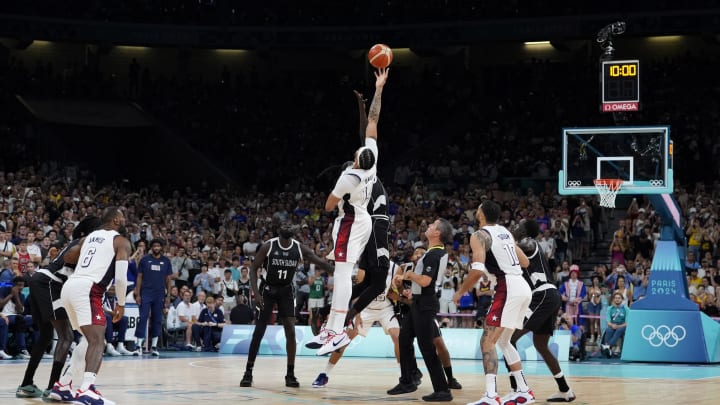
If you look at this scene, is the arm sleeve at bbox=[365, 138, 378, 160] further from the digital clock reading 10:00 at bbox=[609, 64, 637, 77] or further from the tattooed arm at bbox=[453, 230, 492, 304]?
the digital clock reading 10:00 at bbox=[609, 64, 637, 77]

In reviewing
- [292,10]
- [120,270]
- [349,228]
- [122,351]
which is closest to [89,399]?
[120,270]

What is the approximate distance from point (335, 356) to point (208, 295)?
10039 mm

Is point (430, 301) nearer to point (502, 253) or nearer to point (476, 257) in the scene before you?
point (502, 253)

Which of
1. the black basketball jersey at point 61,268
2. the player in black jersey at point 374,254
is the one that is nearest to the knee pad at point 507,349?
the player in black jersey at point 374,254

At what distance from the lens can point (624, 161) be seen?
1853cm

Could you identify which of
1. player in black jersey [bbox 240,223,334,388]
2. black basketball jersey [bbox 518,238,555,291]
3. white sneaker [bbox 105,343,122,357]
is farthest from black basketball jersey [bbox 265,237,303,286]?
white sneaker [bbox 105,343,122,357]

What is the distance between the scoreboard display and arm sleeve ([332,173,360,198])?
886 cm

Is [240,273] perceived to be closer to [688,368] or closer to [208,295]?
[208,295]

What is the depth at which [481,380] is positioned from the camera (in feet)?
49.3

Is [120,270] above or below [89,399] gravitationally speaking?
above

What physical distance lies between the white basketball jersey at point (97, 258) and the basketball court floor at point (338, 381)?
1.45 m

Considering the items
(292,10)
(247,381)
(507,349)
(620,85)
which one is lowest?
(247,381)

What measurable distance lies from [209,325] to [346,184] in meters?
12.4

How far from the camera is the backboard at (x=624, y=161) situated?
18281 millimetres
